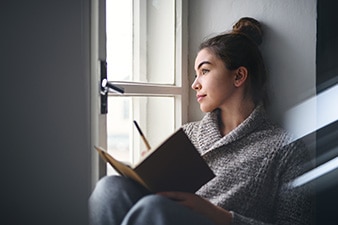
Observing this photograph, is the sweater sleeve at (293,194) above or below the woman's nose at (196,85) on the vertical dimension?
below

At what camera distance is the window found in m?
0.58

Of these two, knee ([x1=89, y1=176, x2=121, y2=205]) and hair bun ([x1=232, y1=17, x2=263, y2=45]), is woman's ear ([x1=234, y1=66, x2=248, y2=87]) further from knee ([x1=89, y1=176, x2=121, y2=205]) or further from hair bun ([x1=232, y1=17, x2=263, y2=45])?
knee ([x1=89, y1=176, x2=121, y2=205])

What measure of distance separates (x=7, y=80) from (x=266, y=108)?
497mm

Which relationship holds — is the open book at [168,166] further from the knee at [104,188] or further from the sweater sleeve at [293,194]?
the sweater sleeve at [293,194]

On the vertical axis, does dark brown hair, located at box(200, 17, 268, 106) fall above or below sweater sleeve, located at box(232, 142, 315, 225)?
above

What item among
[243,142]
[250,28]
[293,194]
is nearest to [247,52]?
[250,28]

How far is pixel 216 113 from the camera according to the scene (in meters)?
0.73

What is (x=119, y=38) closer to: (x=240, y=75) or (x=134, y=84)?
(x=134, y=84)

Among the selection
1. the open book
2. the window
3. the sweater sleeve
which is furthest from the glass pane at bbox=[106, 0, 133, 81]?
the sweater sleeve

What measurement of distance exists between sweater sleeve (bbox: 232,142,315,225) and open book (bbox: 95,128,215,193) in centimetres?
22

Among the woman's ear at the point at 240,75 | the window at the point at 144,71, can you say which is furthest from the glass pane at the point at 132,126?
the woman's ear at the point at 240,75

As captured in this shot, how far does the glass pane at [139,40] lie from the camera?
0.58 metres

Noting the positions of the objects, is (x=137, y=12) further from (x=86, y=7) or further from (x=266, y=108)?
(x=266, y=108)

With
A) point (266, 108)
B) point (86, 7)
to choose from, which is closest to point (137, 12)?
point (86, 7)
